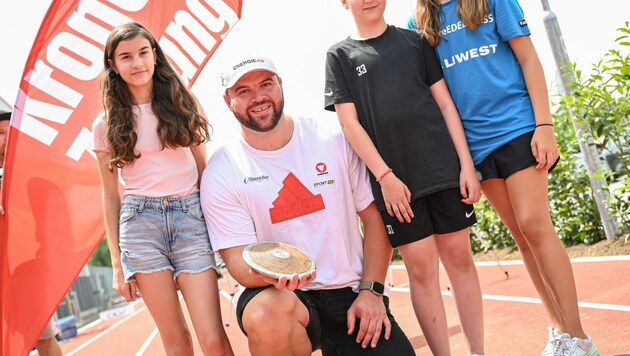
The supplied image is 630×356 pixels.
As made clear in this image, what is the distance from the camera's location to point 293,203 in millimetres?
3383

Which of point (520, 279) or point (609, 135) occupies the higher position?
point (609, 135)

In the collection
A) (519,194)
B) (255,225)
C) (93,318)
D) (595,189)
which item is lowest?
(93,318)

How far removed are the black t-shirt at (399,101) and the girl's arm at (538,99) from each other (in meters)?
0.41

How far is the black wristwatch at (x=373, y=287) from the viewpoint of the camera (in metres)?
3.31

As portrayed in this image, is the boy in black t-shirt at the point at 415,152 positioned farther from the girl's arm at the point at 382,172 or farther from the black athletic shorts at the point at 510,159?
the black athletic shorts at the point at 510,159

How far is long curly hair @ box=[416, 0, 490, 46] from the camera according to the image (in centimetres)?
345

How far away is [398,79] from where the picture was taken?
3449 mm

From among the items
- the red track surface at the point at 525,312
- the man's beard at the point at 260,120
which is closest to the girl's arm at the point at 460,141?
the man's beard at the point at 260,120

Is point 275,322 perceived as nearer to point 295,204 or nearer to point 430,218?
point 295,204

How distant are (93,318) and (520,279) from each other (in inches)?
960

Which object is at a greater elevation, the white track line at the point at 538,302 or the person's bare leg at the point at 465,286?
the person's bare leg at the point at 465,286

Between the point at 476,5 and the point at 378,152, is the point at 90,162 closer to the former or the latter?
the point at 378,152

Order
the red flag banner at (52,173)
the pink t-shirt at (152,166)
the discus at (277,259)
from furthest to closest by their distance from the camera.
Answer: the red flag banner at (52,173) < the pink t-shirt at (152,166) < the discus at (277,259)

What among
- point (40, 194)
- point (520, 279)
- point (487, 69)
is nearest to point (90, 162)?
point (40, 194)
